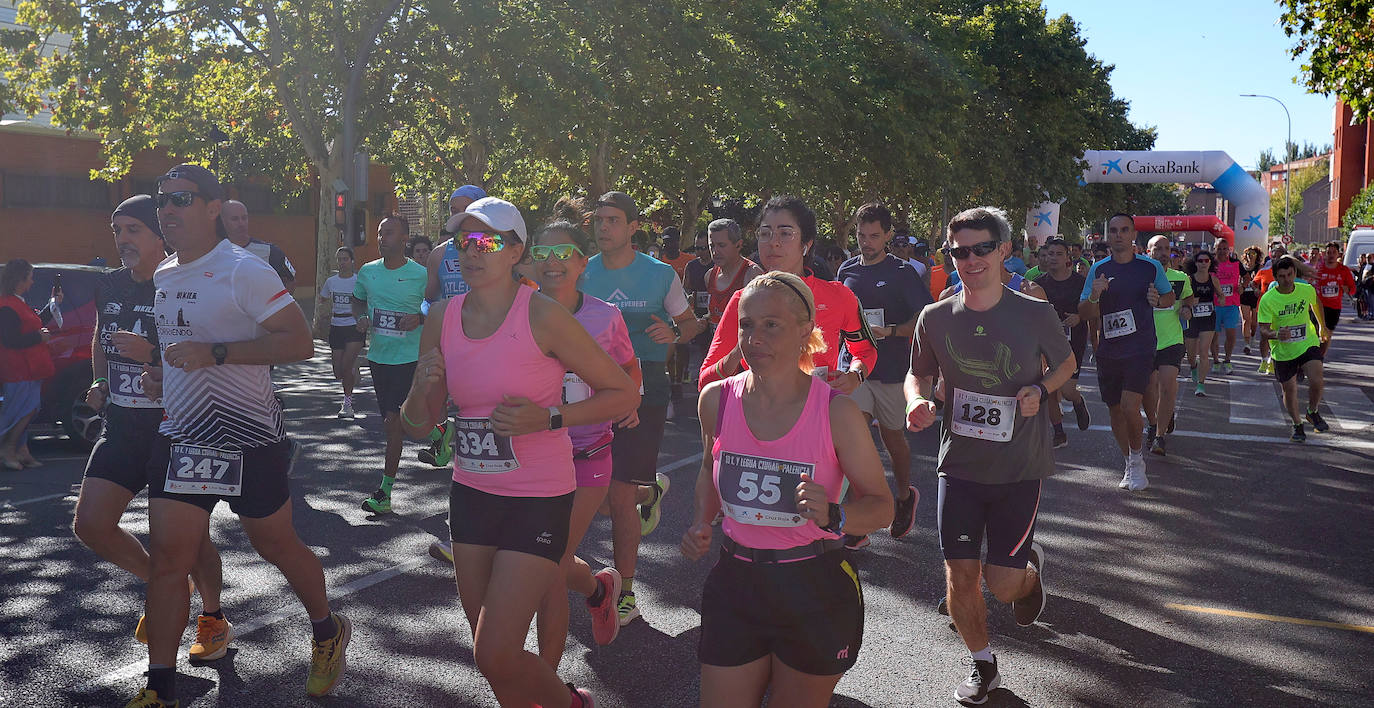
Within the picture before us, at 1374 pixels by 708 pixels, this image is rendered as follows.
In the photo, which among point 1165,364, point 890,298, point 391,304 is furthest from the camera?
point 1165,364

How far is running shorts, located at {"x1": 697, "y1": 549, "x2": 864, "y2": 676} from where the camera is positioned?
309 centimetres

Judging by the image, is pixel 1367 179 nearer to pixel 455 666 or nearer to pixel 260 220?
pixel 260 220

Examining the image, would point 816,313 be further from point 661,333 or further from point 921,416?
point 661,333

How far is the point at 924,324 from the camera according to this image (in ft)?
15.9

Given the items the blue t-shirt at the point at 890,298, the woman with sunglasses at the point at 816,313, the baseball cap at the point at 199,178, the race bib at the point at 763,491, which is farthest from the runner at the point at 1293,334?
the baseball cap at the point at 199,178

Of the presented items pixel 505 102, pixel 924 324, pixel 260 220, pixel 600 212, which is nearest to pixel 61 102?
pixel 505 102

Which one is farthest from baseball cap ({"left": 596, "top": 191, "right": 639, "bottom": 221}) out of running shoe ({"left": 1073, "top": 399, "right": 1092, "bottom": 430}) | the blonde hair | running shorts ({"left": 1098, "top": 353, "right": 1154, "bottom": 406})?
running shoe ({"left": 1073, "top": 399, "right": 1092, "bottom": 430})

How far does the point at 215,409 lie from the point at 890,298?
449 centimetres

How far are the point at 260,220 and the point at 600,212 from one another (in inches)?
1323

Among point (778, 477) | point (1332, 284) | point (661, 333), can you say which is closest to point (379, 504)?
point (661, 333)

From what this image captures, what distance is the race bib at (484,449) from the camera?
364 centimetres

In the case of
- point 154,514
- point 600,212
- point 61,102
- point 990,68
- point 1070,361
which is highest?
point 990,68

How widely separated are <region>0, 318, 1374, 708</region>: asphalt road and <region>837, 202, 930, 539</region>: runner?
2.00ft

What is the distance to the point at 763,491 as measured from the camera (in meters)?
3.21
